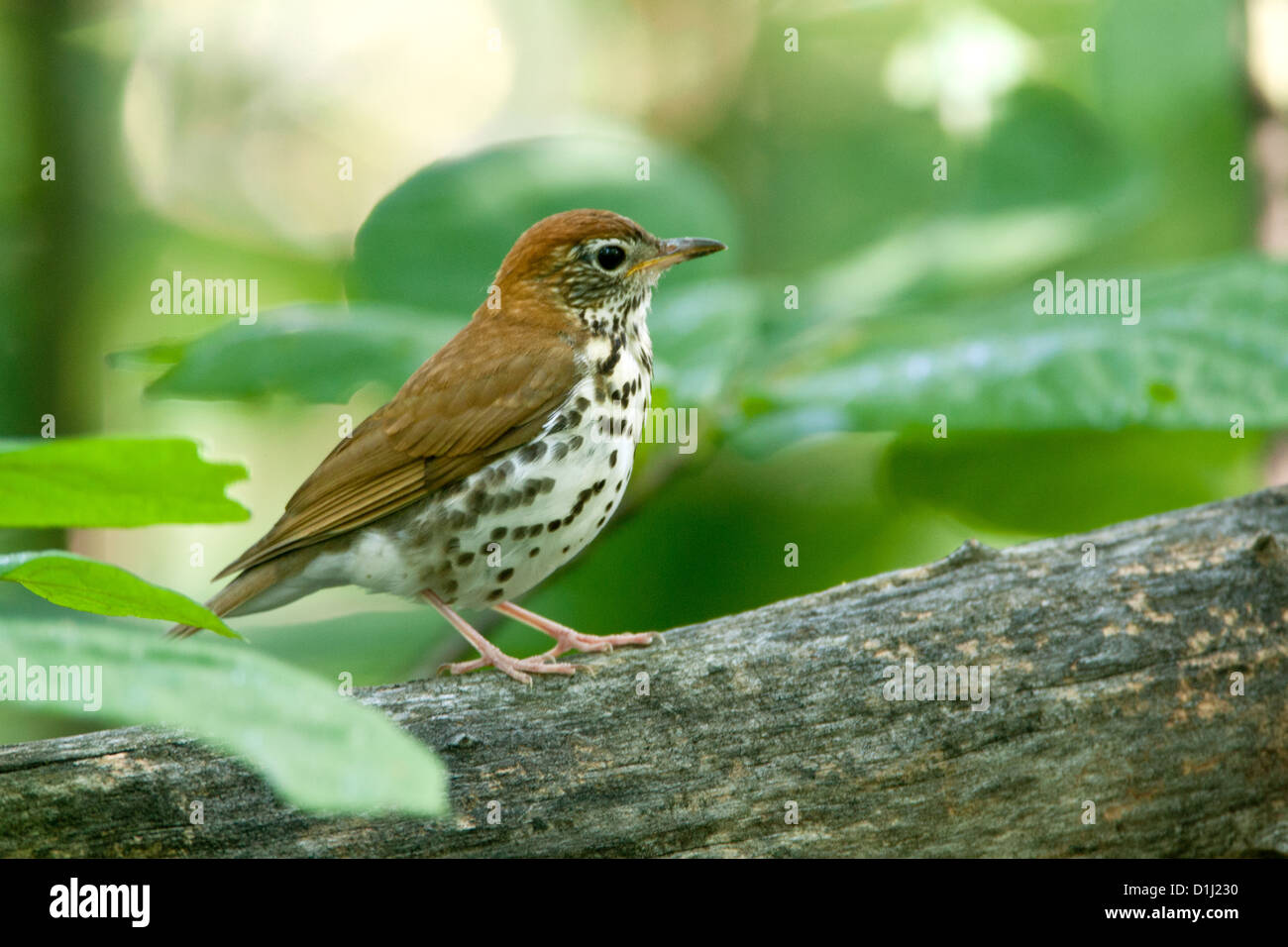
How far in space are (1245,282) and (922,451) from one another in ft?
3.96

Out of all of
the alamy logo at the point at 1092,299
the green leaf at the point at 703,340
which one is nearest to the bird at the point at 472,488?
the green leaf at the point at 703,340

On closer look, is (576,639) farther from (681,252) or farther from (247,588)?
(681,252)

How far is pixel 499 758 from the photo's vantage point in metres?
2.75

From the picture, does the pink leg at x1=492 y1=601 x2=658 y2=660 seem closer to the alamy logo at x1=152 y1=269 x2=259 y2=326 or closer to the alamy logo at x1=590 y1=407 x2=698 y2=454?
the alamy logo at x1=590 y1=407 x2=698 y2=454

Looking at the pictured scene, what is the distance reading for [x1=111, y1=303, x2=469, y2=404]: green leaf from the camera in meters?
3.62

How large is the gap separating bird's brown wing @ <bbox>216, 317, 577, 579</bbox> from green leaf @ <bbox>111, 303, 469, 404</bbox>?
0.46 feet

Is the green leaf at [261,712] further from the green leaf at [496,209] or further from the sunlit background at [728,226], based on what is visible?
the green leaf at [496,209]

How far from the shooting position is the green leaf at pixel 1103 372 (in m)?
3.07

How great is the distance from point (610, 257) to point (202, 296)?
386 cm

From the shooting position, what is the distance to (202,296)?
705 centimetres

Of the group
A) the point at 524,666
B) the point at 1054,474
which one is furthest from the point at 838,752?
the point at 1054,474

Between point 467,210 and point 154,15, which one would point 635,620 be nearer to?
point 467,210

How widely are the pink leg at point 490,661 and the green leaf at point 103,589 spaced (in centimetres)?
208
